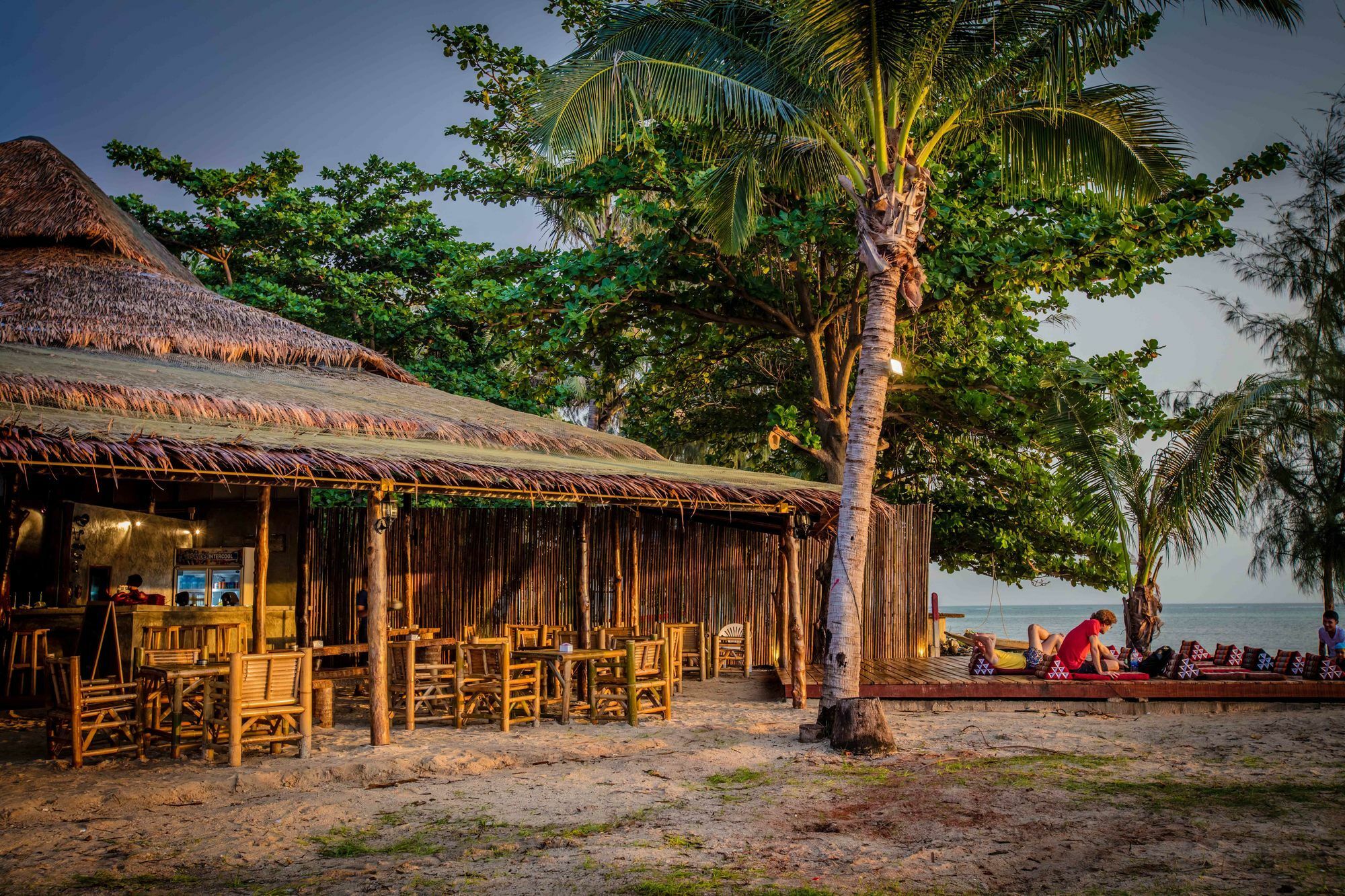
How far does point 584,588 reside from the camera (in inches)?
403

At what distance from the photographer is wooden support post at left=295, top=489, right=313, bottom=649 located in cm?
1212

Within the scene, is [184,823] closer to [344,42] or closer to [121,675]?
[121,675]

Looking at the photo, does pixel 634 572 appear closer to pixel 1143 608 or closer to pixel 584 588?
pixel 584 588

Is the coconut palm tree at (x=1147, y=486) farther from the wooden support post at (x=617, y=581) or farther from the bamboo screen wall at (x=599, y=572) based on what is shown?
the wooden support post at (x=617, y=581)

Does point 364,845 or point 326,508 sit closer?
point 364,845

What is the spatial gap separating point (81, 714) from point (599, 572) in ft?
23.5

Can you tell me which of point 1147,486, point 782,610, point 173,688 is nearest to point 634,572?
point 782,610

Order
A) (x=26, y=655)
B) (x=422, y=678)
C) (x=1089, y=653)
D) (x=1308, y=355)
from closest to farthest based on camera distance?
1. (x=422, y=678)
2. (x=26, y=655)
3. (x=1089, y=653)
4. (x=1308, y=355)

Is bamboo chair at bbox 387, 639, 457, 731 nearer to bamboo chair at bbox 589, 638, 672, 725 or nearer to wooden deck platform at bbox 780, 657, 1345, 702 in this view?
bamboo chair at bbox 589, 638, 672, 725

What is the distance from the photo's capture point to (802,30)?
325 inches

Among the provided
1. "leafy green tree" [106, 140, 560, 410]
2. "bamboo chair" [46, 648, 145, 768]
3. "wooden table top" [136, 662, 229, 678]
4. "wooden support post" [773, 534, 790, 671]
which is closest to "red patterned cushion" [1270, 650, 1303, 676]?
"wooden support post" [773, 534, 790, 671]

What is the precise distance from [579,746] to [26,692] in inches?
249

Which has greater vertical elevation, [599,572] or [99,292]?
[99,292]

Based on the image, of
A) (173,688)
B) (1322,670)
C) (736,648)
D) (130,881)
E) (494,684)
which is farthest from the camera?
(736,648)
